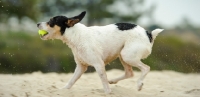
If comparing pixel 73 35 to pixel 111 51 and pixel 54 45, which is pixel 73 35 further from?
pixel 54 45

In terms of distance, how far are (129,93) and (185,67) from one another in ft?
29.3

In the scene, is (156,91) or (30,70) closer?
(156,91)

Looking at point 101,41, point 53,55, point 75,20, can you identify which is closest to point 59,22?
point 75,20

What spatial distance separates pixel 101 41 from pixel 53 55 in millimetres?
10532

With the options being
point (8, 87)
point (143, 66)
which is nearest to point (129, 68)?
point (143, 66)

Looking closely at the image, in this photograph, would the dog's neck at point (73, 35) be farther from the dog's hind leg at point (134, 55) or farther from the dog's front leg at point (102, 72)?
the dog's hind leg at point (134, 55)

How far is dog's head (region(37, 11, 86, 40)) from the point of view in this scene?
296 inches

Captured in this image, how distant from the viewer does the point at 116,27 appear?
25.8 feet

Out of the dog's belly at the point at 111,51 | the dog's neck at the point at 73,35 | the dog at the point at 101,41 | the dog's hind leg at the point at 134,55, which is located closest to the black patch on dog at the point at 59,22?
the dog at the point at 101,41

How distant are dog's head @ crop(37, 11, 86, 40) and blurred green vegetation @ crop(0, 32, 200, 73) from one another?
28.8 ft

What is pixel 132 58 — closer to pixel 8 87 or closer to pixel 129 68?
pixel 129 68

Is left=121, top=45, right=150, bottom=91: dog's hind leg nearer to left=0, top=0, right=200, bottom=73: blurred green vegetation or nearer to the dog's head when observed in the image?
the dog's head

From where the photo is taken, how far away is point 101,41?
7633 mm

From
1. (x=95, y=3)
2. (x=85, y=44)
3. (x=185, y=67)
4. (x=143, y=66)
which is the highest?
(x=95, y=3)
